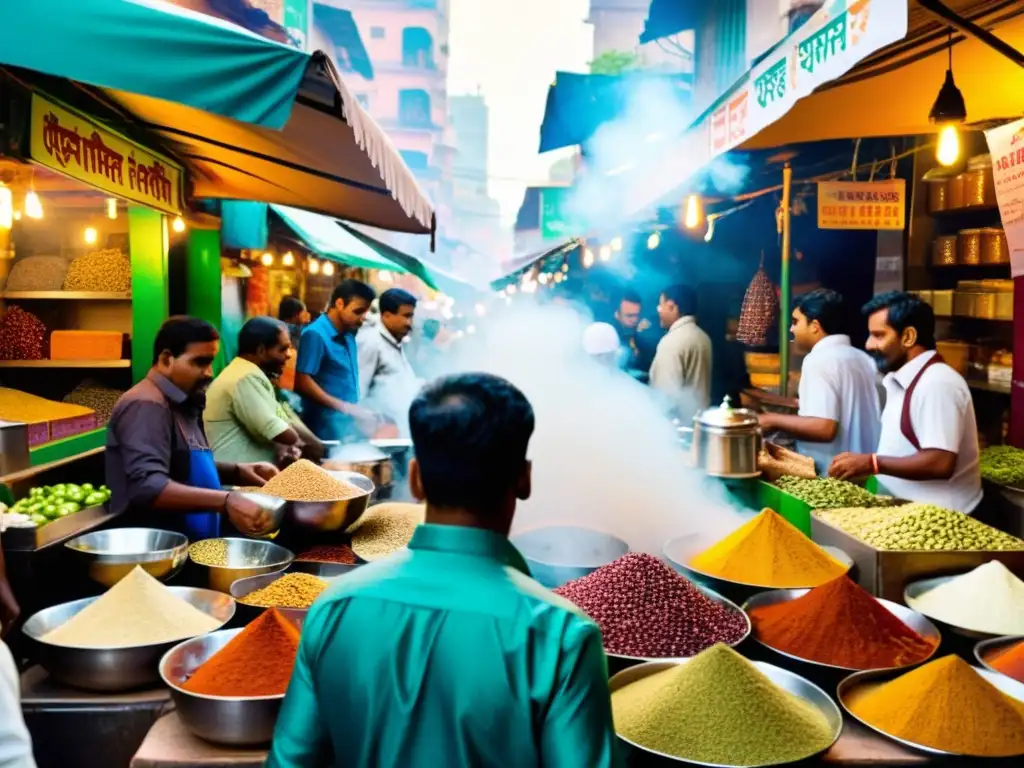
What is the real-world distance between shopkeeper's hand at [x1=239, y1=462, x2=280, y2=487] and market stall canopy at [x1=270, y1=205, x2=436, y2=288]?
4338 mm

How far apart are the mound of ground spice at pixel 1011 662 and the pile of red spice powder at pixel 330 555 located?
219 centimetres

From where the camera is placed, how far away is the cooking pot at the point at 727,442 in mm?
3787

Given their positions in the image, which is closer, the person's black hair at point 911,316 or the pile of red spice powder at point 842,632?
the pile of red spice powder at point 842,632

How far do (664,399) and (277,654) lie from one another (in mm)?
5640

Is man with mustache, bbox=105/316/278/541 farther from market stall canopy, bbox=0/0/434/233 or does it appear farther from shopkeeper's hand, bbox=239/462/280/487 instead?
market stall canopy, bbox=0/0/434/233

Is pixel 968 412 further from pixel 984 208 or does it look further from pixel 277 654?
pixel 984 208

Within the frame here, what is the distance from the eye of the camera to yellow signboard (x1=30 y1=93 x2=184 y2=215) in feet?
12.9

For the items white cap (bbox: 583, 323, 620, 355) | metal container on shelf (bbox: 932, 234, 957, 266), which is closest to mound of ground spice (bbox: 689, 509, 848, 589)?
metal container on shelf (bbox: 932, 234, 957, 266)

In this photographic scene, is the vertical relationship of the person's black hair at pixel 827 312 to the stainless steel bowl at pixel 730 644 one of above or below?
above

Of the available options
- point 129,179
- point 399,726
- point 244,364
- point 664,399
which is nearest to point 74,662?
point 399,726

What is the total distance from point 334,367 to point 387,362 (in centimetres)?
89

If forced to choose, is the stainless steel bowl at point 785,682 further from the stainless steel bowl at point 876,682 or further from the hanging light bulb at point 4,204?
the hanging light bulb at point 4,204

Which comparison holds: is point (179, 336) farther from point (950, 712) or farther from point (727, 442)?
point (950, 712)

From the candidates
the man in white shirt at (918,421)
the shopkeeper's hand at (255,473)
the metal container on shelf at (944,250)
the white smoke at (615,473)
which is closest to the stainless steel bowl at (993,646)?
the white smoke at (615,473)
